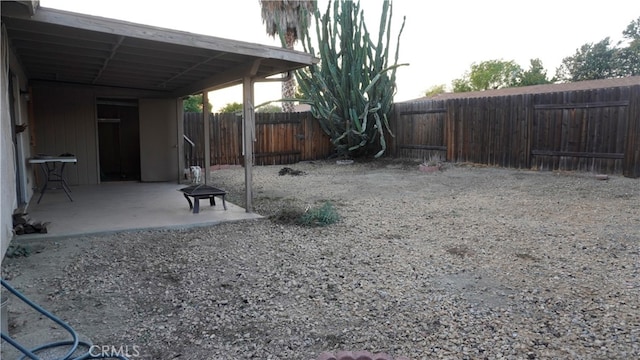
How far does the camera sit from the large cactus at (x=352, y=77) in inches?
512

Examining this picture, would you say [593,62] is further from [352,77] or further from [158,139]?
[158,139]

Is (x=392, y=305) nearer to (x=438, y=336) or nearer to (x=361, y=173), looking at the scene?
(x=438, y=336)

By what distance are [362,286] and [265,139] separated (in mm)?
11397

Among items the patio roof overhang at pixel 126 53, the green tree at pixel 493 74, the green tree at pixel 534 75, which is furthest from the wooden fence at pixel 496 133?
the green tree at pixel 493 74

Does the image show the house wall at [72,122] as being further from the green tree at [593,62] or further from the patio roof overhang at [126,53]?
the green tree at [593,62]

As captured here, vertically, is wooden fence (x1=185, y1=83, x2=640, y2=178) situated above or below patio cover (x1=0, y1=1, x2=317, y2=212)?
below

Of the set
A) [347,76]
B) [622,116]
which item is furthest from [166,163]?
[622,116]

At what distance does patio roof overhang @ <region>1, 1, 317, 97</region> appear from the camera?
4.23 m

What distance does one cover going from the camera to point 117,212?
6.16 metres

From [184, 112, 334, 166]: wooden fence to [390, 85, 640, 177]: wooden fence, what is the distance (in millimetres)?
3358

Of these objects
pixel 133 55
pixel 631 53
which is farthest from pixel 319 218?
pixel 631 53

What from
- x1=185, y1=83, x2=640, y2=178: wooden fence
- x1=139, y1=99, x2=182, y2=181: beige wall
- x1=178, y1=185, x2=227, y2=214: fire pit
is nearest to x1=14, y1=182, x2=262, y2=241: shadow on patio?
x1=178, y1=185, x2=227, y2=214: fire pit

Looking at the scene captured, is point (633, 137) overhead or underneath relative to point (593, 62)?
underneath

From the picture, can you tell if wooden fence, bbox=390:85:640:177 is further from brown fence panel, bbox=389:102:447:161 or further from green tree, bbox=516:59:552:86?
green tree, bbox=516:59:552:86
